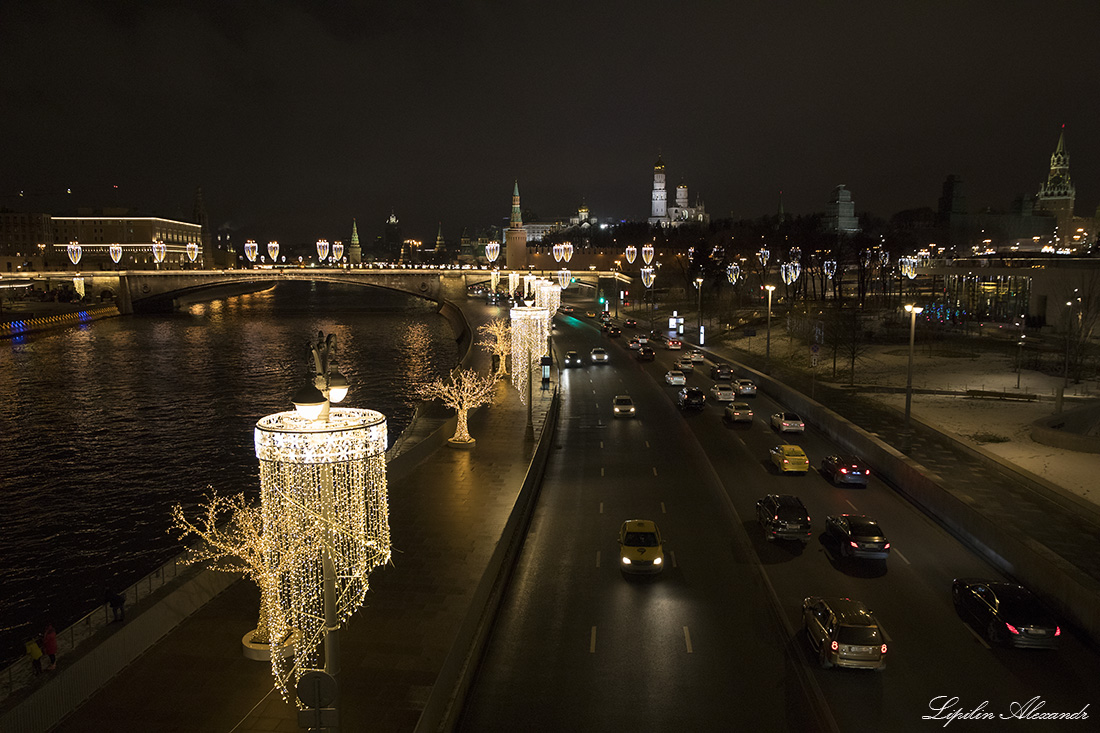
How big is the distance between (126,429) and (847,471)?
33.7 meters

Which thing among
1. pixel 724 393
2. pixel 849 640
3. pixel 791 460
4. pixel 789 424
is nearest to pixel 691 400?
pixel 724 393

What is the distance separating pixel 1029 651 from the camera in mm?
12594

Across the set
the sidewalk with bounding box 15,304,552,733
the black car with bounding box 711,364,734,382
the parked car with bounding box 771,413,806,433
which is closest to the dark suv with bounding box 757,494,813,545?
the sidewalk with bounding box 15,304,552,733

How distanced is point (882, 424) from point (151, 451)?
3086 centimetres

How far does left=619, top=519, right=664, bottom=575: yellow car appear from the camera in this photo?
15.5 metres

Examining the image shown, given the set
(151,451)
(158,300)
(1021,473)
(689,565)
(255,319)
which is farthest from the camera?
(158,300)

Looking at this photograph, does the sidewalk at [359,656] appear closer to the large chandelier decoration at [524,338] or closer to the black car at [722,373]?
the large chandelier decoration at [524,338]

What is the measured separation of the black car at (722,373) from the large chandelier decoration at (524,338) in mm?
10724

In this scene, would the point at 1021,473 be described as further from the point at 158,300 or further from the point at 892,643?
the point at 158,300

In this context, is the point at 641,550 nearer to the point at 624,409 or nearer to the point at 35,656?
the point at 35,656

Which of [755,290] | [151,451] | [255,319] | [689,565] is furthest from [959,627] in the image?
[255,319]

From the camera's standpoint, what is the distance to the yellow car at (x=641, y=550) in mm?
15484

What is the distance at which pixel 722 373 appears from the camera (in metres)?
42.1

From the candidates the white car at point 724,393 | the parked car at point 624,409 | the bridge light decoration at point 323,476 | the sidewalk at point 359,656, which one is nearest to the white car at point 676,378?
the white car at point 724,393
